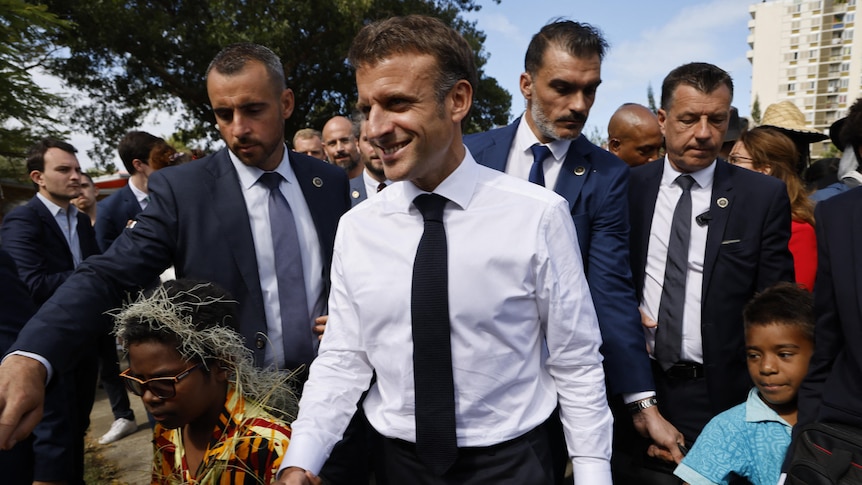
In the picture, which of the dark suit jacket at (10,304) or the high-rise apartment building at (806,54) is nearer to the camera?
the dark suit jacket at (10,304)

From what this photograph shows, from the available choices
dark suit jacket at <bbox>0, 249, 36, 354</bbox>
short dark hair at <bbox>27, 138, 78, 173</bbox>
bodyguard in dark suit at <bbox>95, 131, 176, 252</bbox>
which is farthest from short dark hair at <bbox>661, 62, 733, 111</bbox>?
short dark hair at <bbox>27, 138, 78, 173</bbox>

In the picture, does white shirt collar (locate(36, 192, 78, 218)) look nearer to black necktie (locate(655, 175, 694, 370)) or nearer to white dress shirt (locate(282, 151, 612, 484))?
white dress shirt (locate(282, 151, 612, 484))

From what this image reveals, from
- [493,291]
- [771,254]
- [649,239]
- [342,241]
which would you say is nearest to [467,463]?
[493,291]

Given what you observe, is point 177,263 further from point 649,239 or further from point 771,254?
point 771,254

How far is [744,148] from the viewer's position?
3.84 metres

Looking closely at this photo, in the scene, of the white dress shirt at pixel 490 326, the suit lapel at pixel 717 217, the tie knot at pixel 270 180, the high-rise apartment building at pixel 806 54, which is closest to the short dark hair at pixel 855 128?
the suit lapel at pixel 717 217

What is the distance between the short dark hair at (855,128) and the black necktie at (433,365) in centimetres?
182

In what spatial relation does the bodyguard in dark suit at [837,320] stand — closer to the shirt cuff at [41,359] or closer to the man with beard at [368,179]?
the shirt cuff at [41,359]

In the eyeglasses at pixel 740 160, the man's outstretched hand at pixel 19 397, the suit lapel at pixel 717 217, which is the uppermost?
the eyeglasses at pixel 740 160

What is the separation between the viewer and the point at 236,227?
2166 millimetres

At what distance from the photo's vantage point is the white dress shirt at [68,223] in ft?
14.9

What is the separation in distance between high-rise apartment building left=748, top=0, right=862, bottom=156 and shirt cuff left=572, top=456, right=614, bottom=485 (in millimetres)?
99184

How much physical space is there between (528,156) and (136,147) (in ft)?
13.7

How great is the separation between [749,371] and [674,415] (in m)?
0.41
